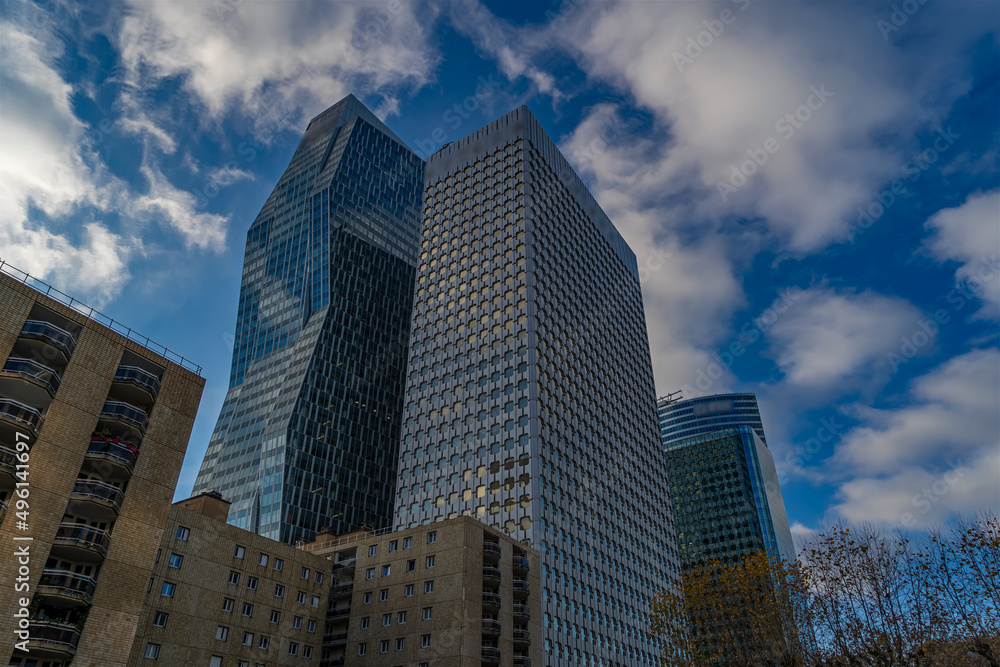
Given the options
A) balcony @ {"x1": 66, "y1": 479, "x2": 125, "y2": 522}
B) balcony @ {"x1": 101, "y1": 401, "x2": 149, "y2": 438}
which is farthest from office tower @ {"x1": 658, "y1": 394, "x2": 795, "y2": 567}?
balcony @ {"x1": 66, "y1": 479, "x2": 125, "y2": 522}

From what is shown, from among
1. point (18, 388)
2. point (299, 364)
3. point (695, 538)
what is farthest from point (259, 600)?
point (695, 538)

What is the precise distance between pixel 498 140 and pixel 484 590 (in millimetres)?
95694

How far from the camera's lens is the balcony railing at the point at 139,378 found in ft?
157

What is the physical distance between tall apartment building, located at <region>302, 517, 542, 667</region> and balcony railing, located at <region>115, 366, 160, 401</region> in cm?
3494

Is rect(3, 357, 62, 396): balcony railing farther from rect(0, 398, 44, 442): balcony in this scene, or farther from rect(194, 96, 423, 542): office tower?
rect(194, 96, 423, 542): office tower

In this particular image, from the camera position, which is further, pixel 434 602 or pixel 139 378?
pixel 434 602

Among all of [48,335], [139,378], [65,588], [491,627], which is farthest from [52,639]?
[491,627]

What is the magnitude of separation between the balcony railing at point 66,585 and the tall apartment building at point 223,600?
44.0 feet

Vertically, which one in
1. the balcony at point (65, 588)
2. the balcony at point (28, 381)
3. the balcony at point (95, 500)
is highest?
the balcony at point (28, 381)

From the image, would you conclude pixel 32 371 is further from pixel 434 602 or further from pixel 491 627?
pixel 491 627

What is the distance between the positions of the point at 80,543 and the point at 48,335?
13918 millimetres

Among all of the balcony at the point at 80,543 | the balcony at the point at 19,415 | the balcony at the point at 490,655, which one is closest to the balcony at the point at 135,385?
the balcony at the point at 19,415

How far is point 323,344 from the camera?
145875 millimetres

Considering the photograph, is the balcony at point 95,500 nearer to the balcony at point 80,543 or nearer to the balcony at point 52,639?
the balcony at point 80,543
